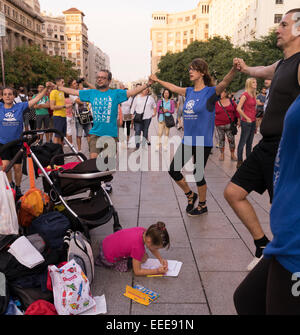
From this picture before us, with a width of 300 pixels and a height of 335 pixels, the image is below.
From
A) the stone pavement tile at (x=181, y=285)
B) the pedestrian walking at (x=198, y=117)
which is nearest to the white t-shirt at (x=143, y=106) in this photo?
the pedestrian walking at (x=198, y=117)

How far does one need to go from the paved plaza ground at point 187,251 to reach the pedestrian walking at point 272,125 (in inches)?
22.3

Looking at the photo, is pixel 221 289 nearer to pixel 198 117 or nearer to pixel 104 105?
pixel 198 117

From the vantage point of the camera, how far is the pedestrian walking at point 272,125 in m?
2.72

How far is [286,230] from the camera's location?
1.39 m

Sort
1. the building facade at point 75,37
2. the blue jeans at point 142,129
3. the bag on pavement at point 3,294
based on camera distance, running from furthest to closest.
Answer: the building facade at point 75,37 < the blue jeans at point 142,129 < the bag on pavement at point 3,294

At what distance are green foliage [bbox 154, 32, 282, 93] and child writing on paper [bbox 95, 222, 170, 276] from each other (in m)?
33.0

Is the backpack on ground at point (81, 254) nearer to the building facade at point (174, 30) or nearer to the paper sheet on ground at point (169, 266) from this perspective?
the paper sheet on ground at point (169, 266)

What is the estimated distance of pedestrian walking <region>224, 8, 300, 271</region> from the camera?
8.93 ft

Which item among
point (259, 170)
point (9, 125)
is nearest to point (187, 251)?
point (259, 170)

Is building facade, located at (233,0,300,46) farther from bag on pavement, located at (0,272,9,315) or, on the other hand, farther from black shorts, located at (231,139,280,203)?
bag on pavement, located at (0,272,9,315)

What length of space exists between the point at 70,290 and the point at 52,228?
0.81 meters

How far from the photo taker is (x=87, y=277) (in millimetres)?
3105

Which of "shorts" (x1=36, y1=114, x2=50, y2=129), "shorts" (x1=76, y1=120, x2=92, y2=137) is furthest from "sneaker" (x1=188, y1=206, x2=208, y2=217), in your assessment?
"shorts" (x1=36, y1=114, x2=50, y2=129)
